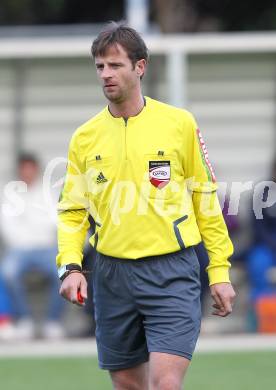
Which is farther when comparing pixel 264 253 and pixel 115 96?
pixel 264 253

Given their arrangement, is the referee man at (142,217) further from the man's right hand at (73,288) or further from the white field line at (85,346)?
the white field line at (85,346)

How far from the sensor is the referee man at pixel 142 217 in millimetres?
5672

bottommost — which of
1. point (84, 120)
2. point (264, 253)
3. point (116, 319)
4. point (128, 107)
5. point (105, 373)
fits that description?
point (105, 373)

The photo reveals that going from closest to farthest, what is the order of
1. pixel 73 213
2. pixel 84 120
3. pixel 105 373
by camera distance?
pixel 73 213, pixel 105 373, pixel 84 120

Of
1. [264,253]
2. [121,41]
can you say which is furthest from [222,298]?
[264,253]

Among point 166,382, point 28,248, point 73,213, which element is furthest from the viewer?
point 28,248

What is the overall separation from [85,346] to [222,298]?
5.41m

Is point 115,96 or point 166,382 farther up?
point 115,96

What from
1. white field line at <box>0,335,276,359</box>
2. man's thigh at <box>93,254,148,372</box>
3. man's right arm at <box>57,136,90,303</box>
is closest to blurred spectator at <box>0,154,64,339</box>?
white field line at <box>0,335,276,359</box>

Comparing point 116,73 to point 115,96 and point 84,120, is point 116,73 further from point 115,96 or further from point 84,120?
point 84,120

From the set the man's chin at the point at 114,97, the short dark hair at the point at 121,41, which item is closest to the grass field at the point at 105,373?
the man's chin at the point at 114,97

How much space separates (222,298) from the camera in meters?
5.70

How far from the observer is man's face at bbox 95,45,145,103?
5.63m

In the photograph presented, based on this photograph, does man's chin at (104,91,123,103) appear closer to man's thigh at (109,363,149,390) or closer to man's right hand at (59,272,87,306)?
man's right hand at (59,272,87,306)
